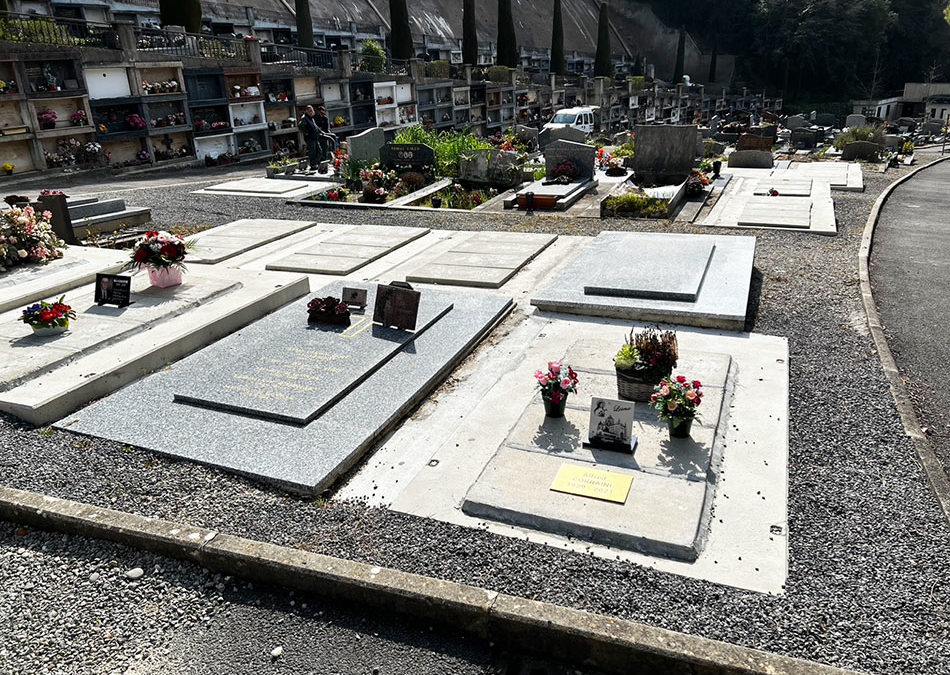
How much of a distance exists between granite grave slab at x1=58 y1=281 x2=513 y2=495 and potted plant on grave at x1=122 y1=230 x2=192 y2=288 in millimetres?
2174

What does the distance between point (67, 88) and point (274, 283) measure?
759 inches

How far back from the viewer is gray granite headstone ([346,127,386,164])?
69.2 feet

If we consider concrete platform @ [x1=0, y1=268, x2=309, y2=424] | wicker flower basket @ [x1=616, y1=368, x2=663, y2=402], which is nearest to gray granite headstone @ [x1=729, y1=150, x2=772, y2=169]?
concrete platform @ [x1=0, y1=268, x2=309, y2=424]

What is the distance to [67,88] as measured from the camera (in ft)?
76.9

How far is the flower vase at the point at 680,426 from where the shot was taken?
5855mm

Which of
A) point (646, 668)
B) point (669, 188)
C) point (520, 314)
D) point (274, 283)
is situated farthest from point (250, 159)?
point (646, 668)

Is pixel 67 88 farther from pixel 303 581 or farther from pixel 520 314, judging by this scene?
pixel 303 581

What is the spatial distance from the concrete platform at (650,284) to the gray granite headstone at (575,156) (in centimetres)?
797

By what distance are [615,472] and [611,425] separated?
1.43ft

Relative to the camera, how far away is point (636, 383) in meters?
6.55

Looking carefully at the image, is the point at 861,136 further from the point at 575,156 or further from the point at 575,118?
the point at 575,156

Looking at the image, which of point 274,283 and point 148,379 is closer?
point 148,379

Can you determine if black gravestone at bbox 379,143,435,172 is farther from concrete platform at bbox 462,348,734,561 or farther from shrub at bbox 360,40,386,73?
shrub at bbox 360,40,386,73

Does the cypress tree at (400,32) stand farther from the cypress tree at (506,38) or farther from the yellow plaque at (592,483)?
the yellow plaque at (592,483)
